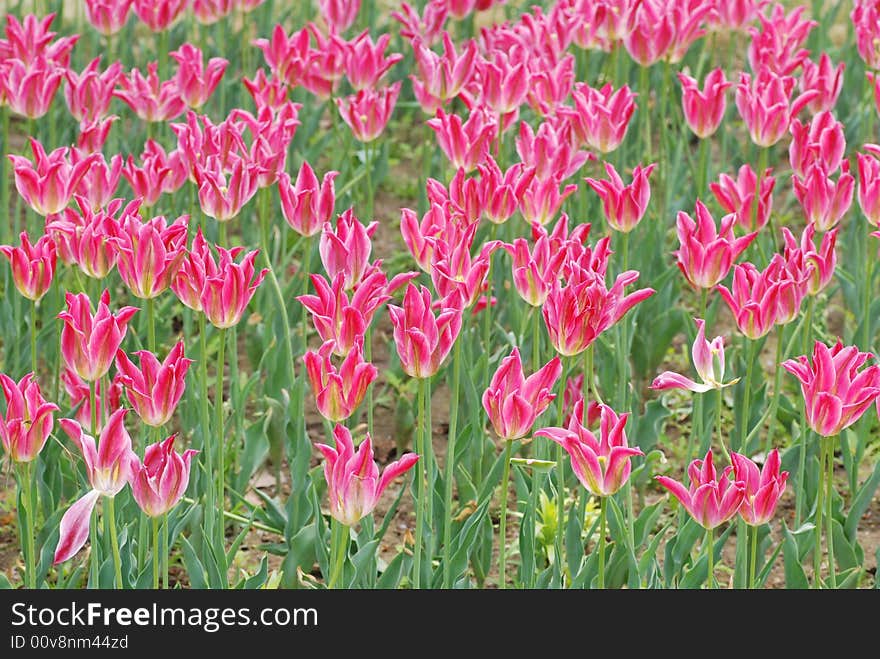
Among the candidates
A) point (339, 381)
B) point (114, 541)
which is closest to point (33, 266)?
point (114, 541)

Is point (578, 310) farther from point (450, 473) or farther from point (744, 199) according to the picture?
point (744, 199)

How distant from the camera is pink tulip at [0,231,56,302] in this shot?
267cm

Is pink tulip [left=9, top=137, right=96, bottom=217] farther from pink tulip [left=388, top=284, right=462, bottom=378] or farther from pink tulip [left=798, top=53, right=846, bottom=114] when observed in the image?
pink tulip [left=798, top=53, right=846, bottom=114]

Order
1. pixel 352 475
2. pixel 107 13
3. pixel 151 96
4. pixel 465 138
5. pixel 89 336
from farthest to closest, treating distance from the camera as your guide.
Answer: pixel 107 13, pixel 151 96, pixel 465 138, pixel 89 336, pixel 352 475

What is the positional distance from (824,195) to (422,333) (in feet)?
3.37

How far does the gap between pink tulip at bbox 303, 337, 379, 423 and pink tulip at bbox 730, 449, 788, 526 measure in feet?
1.83

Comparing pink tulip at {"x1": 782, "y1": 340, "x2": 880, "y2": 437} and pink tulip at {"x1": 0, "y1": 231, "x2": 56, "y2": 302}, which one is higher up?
pink tulip at {"x1": 0, "y1": 231, "x2": 56, "y2": 302}

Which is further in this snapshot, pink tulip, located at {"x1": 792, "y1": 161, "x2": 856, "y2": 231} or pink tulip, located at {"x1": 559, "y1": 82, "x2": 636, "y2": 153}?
pink tulip, located at {"x1": 559, "y1": 82, "x2": 636, "y2": 153}

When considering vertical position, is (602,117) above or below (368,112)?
below

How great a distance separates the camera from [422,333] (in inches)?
89.5

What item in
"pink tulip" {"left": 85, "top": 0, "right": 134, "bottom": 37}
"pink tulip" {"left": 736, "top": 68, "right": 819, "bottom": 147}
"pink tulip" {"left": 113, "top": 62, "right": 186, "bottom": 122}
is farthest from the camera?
"pink tulip" {"left": 85, "top": 0, "right": 134, "bottom": 37}

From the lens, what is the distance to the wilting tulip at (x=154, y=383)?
2291 mm

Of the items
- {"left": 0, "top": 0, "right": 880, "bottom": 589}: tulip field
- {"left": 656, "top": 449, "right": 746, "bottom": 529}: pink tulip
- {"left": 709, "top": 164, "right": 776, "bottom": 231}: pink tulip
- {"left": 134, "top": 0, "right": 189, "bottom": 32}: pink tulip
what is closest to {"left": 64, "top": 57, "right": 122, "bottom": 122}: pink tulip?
{"left": 0, "top": 0, "right": 880, "bottom": 589}: tulip field
